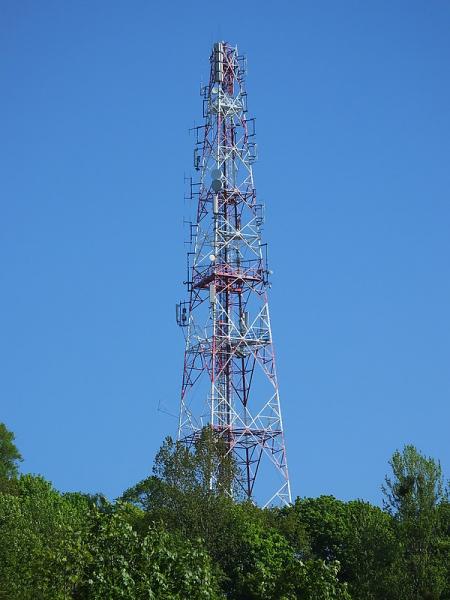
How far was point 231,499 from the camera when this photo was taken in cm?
5703

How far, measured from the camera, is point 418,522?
173ft

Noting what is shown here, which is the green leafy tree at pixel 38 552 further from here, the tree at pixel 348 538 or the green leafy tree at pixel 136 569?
the tree at pixel 348 538

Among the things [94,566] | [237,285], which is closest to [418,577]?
[94,566]

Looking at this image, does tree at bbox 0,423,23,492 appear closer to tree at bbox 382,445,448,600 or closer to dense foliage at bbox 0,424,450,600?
dense foliage at bbox 0,424,450,600

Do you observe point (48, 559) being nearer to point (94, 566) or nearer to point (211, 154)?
point (94, 566)

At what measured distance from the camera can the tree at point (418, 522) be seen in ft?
166

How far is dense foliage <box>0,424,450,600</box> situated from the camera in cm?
4094

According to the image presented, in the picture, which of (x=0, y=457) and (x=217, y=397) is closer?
(x=217, y=397)

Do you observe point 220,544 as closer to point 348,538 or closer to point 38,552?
point 348,538

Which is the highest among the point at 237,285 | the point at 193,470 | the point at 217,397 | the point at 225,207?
the point at 225,207

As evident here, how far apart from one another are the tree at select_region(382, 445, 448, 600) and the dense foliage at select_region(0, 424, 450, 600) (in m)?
0.05

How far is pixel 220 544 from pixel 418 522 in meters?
8.98

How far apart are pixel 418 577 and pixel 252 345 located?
2439 centimetres

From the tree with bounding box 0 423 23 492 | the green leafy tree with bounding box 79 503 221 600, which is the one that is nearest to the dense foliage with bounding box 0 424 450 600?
the green leafy tree with bounding box 79 503 221 600
